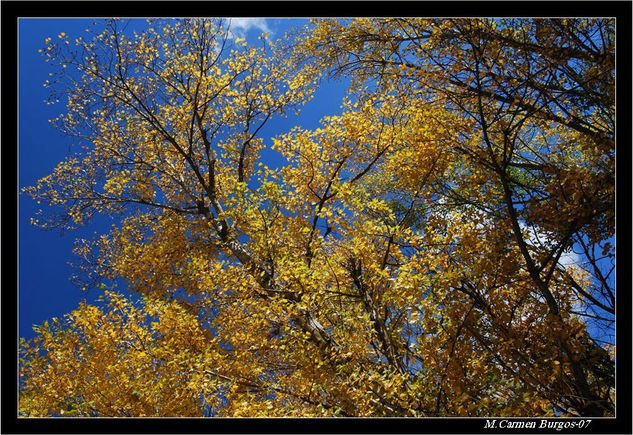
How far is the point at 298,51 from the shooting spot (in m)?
6.66

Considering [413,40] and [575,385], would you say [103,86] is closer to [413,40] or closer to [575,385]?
[413,40]

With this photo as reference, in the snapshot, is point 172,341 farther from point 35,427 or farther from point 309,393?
point 309,393

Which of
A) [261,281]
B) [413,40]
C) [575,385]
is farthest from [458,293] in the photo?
[413,40]

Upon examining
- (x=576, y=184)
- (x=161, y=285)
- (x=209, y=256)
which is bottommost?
(x=576, y=184)

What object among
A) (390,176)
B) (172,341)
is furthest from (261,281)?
(390,176)

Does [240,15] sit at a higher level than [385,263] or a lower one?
higher

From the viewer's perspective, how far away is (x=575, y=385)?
3129 millimetres

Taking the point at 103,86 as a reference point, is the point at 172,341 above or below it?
below

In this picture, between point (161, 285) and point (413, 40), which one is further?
point (161, 285)

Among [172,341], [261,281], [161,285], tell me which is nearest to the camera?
[172,341]

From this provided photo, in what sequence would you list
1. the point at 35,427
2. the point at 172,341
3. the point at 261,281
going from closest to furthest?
the point at 35,427, the point at 172,341, the point at 261,281

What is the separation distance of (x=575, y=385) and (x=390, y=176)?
17.3 feet

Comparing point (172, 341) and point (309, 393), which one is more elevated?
point (172, 341)

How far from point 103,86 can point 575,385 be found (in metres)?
8.07
